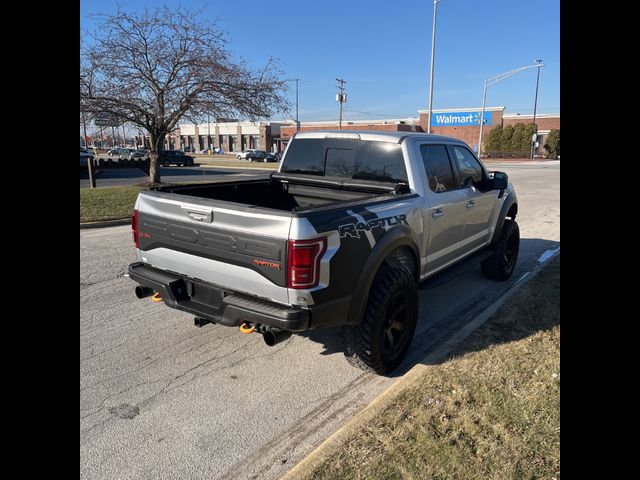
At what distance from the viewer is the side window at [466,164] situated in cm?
506

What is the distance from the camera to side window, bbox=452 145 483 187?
16.6 ft

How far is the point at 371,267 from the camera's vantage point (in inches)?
132

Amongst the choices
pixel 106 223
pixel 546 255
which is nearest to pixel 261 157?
pixel 106 223

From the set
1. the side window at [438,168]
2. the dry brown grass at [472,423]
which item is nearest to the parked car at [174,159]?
the side window at [438,168]

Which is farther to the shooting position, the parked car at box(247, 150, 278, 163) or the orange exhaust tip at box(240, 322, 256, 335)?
the parked car at box(247, 150, 278, 163)

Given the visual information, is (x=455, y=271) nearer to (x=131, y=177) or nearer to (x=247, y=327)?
(x=247, y=327)

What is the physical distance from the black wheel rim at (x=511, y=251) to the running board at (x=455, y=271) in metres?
0.53

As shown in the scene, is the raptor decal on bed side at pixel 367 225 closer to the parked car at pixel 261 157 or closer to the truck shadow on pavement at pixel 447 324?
the truck shadow on pavement at pixel 447 324

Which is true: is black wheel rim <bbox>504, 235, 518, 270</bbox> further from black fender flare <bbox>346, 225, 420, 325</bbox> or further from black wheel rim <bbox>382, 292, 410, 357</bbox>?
black fender flare <bbox>346, 225, 420, 325</bbox>

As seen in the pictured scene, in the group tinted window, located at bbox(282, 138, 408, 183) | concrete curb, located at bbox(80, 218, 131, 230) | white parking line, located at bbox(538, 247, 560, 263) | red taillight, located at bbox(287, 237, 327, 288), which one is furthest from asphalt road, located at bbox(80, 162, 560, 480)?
concrete curb, located at bbox(80, 218, 131, 230)

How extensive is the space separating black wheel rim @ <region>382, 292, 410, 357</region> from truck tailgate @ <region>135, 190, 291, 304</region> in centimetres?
100

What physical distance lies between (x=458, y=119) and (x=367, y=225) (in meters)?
66.1

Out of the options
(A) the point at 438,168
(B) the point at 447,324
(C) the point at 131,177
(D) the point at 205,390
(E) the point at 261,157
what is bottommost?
(D) the point at 205,390
